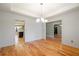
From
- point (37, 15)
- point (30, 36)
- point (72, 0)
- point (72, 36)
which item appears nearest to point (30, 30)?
point (30, 36)

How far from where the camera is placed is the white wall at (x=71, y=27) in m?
4.12

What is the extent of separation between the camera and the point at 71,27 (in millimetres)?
4418

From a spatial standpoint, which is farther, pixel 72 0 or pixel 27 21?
pixel 27 21

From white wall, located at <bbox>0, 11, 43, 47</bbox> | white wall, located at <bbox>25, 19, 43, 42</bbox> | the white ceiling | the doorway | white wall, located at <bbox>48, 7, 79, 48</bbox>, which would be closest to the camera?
the white ceiling

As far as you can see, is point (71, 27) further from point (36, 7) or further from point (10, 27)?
point (10, 27)

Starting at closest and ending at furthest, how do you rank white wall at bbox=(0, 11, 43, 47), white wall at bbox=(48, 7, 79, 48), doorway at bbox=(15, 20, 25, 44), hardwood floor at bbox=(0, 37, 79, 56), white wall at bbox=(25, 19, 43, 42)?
hardwood floor at bbox=(0, 37, 79, 56) → white wall at bbox=(48, 7, 79, 48) → white wall at bbox=(0, 11, 43, 47) → white wall at bbox=(25, 19, 43, 42) → doorway at bbox=(15, 20, 25, 44)

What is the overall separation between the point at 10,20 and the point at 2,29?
750 millimetres

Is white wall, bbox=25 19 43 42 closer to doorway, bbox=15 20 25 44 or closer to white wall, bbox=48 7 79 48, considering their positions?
doorway, bbox=15 20 25 44

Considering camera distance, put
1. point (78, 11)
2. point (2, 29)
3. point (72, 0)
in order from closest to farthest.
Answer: point (72, 0) < point (78, 11) < point (2, 29)

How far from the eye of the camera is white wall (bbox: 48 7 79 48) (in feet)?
13.5

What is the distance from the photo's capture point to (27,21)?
5992 millimetres

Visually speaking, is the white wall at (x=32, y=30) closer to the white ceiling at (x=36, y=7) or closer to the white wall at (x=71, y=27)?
the white ceiling at (x=36, y=7)

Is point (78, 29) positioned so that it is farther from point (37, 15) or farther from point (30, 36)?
point (30, 36)

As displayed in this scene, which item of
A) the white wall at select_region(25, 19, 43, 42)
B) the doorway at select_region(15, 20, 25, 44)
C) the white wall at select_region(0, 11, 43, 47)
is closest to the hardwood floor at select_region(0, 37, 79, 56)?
the white wall at select_region(0, 11, 43, 47)
